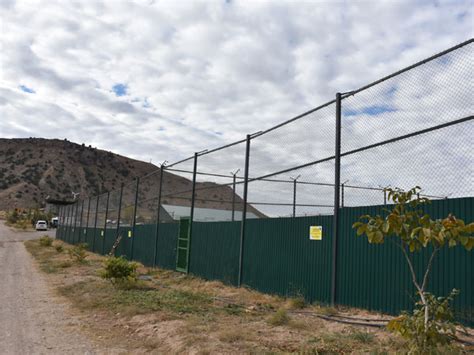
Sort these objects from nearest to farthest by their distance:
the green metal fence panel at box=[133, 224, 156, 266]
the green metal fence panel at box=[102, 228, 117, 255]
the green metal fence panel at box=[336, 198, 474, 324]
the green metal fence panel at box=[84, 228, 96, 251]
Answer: the green metal fence panel at box=[336, 198, 474, 324] → the green metal fence panel at box=[133, 224, 156, 266] → the green metal fence panel at box=[102, 228, 117, 255] → the green metal fence panel at box=[84, 228, 96, 251]

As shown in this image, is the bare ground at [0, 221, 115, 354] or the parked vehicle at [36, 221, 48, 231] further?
the parked vehicle at [36, 221, 48, 231]

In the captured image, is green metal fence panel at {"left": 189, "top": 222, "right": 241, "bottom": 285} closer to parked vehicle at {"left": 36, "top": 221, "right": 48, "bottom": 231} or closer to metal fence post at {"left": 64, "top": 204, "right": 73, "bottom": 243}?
metal fence post at {"left": 64, "top": 204, "right": 73, "bottom": 243}

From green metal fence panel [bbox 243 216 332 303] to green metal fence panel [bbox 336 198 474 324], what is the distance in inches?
22.0

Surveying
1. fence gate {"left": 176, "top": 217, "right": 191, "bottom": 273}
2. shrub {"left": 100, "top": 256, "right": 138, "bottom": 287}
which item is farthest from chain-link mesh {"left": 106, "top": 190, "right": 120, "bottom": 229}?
shrub {"left": 100, "top": 256, "right": 138, "bottom": 287}

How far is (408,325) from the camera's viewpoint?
4613mm

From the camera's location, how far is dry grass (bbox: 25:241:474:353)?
6023 mm

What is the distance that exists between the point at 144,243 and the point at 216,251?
7667mm

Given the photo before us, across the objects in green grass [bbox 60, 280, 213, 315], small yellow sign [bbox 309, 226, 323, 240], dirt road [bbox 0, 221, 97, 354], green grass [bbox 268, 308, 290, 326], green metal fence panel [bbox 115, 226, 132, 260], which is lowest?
dirt road [bbox 0, 221, 97, 354]

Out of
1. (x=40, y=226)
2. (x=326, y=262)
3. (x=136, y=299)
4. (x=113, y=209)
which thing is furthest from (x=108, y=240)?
(x=40, y=226)

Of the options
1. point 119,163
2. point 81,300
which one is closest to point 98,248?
point 81,300

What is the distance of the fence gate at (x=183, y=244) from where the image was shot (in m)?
16.0

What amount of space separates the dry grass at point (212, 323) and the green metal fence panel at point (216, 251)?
2.93 feet

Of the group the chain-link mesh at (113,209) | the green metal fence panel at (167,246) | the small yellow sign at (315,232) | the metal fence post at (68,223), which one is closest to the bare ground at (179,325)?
the small yellow sign at (315,232)

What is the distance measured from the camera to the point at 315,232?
959 centimetres
